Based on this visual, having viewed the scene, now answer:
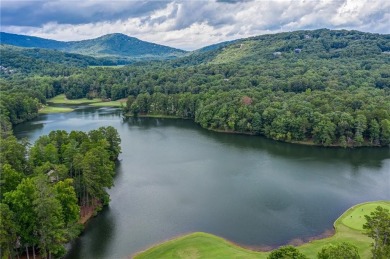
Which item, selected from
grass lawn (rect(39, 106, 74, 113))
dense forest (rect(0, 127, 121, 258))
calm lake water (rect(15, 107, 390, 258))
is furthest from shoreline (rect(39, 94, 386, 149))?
dense forest (rect(0, 127, 121, 258))

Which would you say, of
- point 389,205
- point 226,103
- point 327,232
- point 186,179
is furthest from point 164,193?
point 226,103

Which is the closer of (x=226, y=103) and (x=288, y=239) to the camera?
(x=288, y=239)

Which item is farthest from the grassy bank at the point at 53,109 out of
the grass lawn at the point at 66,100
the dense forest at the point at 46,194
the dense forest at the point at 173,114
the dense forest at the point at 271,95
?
the dense forest at the point at 46,194

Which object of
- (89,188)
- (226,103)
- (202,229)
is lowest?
(202,229)

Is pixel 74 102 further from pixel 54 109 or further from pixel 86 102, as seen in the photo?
pixel 54 109

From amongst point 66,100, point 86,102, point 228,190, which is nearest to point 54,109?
point 86,102

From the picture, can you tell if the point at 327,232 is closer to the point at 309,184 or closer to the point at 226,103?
the point at 309,184

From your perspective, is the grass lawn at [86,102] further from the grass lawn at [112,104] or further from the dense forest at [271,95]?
the dense forest at [271,95]
